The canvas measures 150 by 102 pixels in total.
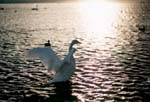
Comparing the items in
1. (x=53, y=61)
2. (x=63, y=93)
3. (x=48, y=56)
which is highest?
(x=48, y=56)

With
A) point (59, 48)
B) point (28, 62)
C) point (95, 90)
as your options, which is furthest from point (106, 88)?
point (59, 48)

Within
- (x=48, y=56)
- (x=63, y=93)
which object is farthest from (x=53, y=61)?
(x=63, y=93)

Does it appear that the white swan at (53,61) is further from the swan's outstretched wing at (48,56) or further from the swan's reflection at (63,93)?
the swan's reflection at (63,93)

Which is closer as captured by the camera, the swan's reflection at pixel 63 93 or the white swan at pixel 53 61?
the swan's reflection at pixel 63 93

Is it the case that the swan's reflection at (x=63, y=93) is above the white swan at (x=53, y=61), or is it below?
below

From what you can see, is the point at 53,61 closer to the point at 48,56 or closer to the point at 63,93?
the point at 48,56

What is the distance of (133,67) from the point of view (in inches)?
1321

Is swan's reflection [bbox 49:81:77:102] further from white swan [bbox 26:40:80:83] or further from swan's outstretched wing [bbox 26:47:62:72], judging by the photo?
swan's outstretched wing [bbox 26:47:62:72]

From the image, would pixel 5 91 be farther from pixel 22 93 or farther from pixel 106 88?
pixel 106 88

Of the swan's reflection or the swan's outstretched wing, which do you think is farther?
the swan's outstretched wing

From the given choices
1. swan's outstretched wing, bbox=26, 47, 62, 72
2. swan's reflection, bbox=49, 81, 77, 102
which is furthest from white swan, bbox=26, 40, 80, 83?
swan's reflection, bbox=49, 81, 77, 102

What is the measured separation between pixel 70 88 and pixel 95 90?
1.84 meters

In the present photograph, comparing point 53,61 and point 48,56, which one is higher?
point 48,56

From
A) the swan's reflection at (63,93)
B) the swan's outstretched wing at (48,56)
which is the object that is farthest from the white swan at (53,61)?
the swan's reflection at (63,93)
